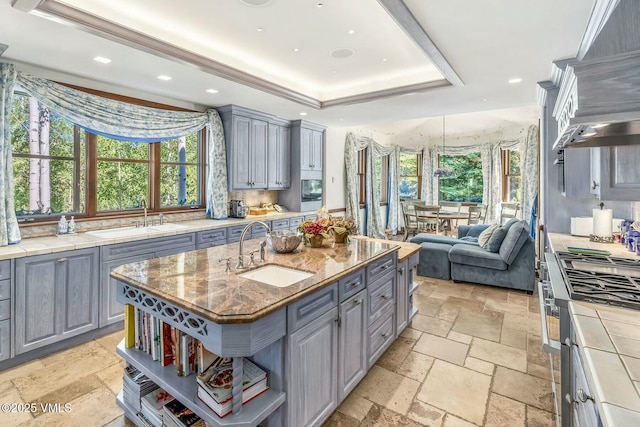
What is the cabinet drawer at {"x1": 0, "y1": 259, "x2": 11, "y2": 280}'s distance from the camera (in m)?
2.41

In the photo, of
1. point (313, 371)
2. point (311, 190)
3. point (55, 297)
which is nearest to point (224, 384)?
point (313, 371)

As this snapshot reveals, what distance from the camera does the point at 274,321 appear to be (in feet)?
4.79

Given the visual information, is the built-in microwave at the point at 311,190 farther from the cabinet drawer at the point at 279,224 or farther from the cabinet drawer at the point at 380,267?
the cabinet drawer at the point at 380,267

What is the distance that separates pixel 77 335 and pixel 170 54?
2.60 meters

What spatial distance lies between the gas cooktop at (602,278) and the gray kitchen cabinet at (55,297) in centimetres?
354

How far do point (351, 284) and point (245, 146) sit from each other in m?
3.36

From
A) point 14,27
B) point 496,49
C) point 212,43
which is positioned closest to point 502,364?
point 496,49

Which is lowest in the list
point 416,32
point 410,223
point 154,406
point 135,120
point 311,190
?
point 154,406

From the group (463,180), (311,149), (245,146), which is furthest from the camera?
(463,180)

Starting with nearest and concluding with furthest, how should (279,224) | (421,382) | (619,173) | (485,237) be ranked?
(619,173) → (421,382) → (485,237) → (279,224)

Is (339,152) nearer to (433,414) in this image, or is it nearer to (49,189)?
(49,189)

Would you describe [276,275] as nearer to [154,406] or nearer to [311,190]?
[154,406]

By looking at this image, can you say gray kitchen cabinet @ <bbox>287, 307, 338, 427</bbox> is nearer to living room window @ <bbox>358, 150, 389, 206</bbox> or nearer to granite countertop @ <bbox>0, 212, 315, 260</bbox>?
granite countertop @ <bbox>0, 212, 315, 260</bbox>

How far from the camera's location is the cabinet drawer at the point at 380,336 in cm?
236
